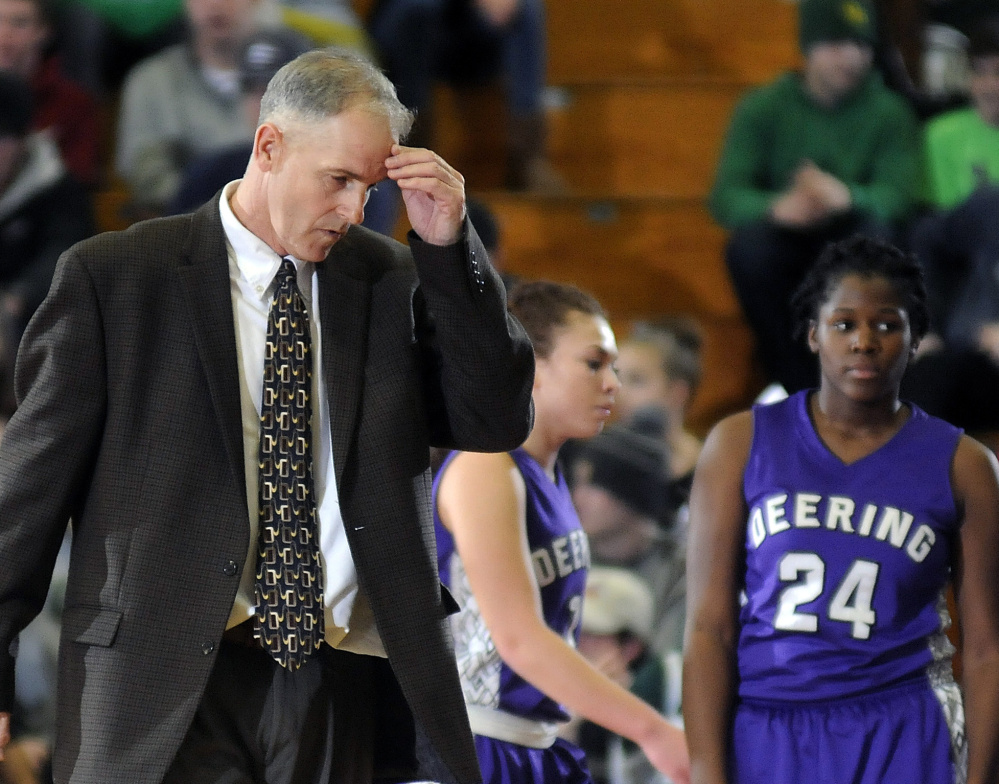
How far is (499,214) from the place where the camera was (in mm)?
6160

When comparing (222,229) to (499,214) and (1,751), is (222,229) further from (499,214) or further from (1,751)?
(499,214)

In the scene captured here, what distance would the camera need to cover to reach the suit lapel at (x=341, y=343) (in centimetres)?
229

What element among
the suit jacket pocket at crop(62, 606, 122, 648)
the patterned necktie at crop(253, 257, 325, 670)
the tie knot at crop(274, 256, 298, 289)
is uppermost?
the tie knot at crop(274, 256, 298, 289)

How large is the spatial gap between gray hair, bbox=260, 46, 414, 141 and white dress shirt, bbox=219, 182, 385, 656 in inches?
8.2

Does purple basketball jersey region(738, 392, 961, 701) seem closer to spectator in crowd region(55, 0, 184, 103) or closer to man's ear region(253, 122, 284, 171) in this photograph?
man's ear region(253, 122, 284, 171)

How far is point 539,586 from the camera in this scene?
304 centimetres

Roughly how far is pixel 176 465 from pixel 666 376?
296 centimetres

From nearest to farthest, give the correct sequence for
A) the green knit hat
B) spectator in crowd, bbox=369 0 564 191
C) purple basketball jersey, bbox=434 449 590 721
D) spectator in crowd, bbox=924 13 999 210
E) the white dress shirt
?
the white dress shirt
purple basketball jersey, bbox=434 449 590 721
spectator in crowd, bbox=924 13 999 210
the green knit hat
spectator in crowd, bbox=369 0 564 191

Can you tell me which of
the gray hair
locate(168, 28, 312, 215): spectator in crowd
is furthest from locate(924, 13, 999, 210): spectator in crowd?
the gray hair

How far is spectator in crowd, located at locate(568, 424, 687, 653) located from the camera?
423cm

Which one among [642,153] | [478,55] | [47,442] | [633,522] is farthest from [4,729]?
[642,153]

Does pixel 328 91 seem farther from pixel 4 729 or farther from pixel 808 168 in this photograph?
pixel 808 168

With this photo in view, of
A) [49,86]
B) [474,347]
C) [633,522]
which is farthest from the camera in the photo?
[49,86]

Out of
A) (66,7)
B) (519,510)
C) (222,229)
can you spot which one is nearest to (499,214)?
(66,7)
